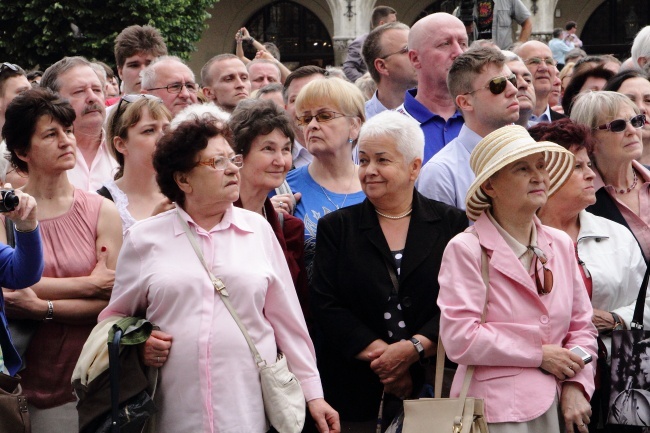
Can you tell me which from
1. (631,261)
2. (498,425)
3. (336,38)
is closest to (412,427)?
(498,425)

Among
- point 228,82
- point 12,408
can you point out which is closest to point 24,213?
point 12,408

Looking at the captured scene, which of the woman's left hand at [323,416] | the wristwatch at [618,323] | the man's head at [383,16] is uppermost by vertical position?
the man's head at [383,16]

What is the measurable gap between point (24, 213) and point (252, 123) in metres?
1.33

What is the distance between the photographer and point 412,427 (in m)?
4.54

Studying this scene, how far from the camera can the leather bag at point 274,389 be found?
448 cm

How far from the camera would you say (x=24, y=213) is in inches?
180

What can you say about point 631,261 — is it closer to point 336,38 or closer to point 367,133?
point 367,133

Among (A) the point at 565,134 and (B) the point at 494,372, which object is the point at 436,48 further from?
(B) the point at 494,372

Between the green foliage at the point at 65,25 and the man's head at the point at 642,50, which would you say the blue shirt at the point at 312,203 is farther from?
the green foliage at the point at 65,25

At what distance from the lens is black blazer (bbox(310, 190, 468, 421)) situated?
200 inches

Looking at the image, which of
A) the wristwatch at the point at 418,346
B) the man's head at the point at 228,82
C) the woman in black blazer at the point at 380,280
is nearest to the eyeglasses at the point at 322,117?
the woman in black blazer at the point at 380,280

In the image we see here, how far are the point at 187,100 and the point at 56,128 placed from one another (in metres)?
2.07

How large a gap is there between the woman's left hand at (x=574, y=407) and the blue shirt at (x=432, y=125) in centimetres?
234

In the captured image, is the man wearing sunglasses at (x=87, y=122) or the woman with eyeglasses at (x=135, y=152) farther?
the man wearing sunglasses at (x=87, y=122)
